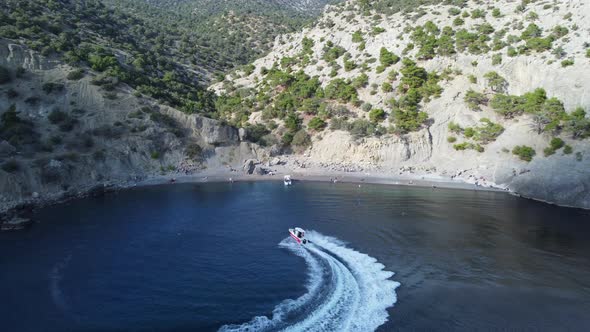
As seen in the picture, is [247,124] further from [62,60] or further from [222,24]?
[222,24]

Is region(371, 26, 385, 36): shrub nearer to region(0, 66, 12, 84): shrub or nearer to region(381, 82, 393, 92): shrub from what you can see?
region(381, 82, 393, 92): shrub

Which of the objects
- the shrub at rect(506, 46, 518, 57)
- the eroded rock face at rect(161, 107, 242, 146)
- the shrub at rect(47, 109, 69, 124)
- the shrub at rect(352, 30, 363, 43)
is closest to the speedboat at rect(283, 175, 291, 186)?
the eroded rock face at rect(161, 107, 242, 146)

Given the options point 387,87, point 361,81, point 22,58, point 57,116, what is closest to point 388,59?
point 361,81

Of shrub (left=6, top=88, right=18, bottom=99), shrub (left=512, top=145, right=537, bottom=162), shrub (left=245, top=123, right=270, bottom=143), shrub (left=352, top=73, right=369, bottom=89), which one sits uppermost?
shrub (left=352, top=73, right=369, bottom=89)

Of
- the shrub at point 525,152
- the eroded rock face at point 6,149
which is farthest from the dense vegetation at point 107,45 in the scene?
the shrub at point 525,152

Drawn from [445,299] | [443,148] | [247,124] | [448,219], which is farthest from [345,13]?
[445,299]
